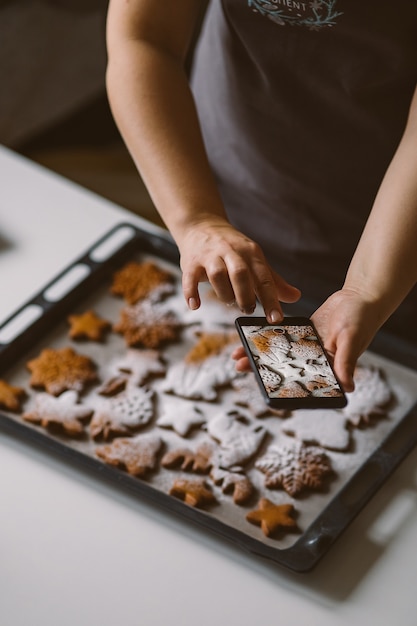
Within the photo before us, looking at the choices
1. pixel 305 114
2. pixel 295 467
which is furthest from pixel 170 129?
pixel 295 467

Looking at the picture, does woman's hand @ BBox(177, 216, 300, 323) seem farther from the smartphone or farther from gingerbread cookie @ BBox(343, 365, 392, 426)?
gingerbread cookie @ BBox(343, 365, 392, 426)

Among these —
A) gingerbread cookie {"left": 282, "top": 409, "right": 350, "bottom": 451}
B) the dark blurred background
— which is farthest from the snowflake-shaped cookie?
the dark blurred background

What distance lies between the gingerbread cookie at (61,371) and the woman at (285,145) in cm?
26

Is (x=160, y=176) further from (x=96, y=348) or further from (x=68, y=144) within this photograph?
(x=68, y=144)

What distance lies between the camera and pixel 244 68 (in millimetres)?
1117

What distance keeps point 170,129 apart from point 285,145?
0.71ft

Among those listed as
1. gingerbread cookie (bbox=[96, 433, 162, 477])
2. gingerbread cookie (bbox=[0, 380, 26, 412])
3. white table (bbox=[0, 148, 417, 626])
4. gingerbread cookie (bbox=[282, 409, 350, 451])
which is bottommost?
white table (bbox=[0, 148, 417, 626])

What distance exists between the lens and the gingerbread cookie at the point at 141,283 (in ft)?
4.04

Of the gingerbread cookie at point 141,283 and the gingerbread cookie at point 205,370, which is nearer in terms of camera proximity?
the gingerbread cookie at point 205,370

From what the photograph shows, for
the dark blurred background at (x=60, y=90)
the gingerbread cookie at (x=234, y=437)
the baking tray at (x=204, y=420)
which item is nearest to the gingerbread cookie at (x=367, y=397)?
the baking tray at (x=204, y=420)

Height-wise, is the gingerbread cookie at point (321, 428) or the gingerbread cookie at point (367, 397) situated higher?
the gingerbread cookie at point (367, 397)

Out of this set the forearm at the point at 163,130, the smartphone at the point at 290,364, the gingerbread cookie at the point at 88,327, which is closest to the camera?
the smartphone at the point at 290,364

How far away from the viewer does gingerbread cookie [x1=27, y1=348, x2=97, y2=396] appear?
1.09 metres

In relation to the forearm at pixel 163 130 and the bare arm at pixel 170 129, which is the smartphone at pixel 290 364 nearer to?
the bare arm at pixel 170 129
